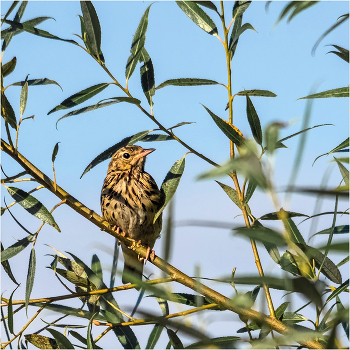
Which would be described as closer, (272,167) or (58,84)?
(272,167)

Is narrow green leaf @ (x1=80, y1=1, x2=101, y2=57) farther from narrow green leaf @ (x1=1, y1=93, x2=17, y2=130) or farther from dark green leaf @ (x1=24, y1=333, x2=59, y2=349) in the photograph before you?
dark green leaf @ (x1=24, y1=333, x2=59, y2=349)

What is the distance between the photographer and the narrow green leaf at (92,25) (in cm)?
318

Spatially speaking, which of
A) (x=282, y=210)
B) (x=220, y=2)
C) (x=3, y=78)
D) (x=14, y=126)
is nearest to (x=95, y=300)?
(x=14, y=126)

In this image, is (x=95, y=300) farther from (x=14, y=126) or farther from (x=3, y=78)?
(x=3, y=78)

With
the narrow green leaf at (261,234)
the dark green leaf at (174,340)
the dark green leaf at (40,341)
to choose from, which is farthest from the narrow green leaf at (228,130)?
the dark green leaf at (40,341)

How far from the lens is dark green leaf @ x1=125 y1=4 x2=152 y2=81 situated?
3.26 m

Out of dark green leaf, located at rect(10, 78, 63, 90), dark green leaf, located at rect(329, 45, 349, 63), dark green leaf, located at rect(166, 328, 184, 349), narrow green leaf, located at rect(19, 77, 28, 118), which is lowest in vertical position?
dark green leaf, located at rect(166, 328, 184, 349)

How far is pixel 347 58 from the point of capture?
2.71 m

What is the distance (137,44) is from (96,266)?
1.49 m

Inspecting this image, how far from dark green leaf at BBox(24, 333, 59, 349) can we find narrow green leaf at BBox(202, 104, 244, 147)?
5.24 feet

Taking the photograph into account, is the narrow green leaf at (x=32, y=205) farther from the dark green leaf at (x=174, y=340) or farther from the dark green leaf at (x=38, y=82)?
the dark green leaf at (x=174, y=340)

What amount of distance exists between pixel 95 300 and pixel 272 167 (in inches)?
82.8

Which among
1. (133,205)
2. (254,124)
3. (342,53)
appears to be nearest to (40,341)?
(254,124)

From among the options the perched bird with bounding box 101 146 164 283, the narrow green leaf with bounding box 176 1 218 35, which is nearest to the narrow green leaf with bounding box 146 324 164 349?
the narrow green leaf with bounding box 176 1 218 35
